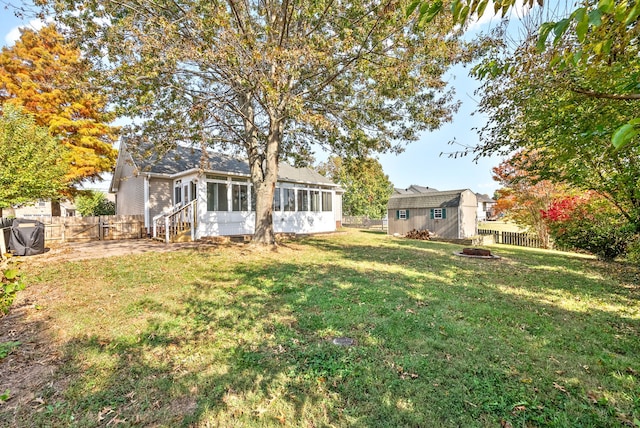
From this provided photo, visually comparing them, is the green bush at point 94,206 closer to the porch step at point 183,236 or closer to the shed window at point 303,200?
the porch step at point 183,236

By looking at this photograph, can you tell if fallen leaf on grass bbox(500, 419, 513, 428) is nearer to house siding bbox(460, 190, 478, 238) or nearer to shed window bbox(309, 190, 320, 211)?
shed window bbox(309, 190, 320, 211)

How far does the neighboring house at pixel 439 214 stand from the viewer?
19.8m

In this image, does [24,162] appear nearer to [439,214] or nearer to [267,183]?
[267,183]

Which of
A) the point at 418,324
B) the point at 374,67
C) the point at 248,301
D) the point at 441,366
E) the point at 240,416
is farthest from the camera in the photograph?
the point at 374,67

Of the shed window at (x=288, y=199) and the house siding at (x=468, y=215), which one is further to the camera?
the house siding at (x=468, y=215)

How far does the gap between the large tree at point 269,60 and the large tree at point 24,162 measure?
12.8 feet

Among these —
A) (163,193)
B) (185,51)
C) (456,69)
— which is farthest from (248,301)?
(163,193)

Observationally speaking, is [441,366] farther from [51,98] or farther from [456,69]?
[51,98]

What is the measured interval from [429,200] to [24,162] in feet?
73.3

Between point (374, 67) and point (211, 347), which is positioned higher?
point (374, 67)

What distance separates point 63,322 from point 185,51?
6.24 m

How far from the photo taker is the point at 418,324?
13.2 ft

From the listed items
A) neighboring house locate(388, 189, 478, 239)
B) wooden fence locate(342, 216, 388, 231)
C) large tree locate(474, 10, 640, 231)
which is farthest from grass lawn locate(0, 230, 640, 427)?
wooden fence locate(342, 216, 388, 231)

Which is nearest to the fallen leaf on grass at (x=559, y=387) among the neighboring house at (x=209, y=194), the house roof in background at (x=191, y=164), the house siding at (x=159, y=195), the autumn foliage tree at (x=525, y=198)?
the neighboring house at (x=209, y=194)
